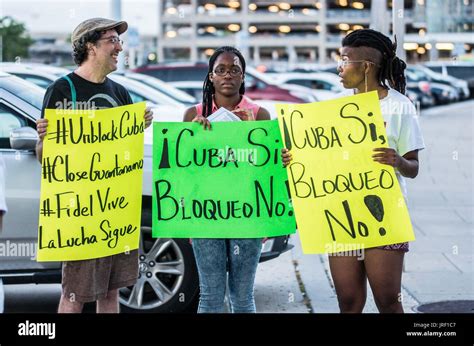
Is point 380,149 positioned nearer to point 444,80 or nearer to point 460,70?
point 444,80

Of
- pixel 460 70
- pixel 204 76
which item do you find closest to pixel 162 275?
pixel 204 76

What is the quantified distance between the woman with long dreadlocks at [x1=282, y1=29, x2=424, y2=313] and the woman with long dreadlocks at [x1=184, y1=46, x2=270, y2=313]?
1.39ft

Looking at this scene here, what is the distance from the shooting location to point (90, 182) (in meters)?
5.18

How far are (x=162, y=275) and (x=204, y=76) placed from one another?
1591 centimetres

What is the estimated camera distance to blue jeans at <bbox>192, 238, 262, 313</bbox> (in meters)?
5.17

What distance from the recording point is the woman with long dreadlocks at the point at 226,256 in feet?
17.0

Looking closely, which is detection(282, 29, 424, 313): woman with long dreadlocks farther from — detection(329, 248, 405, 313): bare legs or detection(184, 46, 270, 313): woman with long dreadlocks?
detection(184, 46, 270, 313): woman with long dreadlocks

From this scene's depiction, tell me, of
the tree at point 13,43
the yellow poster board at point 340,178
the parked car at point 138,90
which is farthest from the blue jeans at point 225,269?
the tree at point 13,43

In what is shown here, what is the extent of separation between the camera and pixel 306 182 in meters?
5.09

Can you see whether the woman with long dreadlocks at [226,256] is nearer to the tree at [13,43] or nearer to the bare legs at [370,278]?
the bare legs at [370,278]

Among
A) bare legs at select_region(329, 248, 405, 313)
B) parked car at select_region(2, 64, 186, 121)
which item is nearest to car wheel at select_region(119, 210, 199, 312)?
bare legs at select_region(329, 248, 405, 313)

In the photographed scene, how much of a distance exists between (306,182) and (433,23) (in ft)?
25.2

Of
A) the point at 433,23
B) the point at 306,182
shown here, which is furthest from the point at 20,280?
the point at 433,23

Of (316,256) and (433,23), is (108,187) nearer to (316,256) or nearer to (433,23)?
(316,256)
